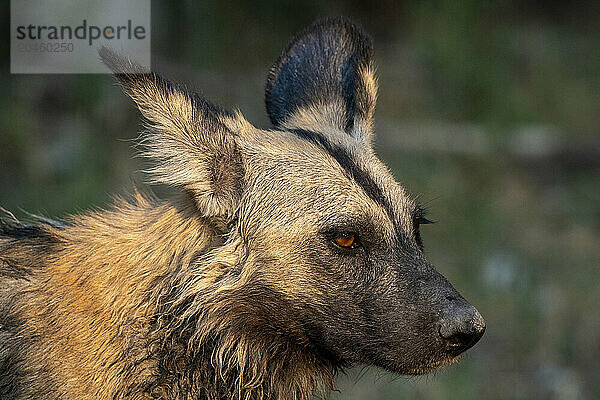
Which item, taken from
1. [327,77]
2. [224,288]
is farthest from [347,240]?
[327,77]

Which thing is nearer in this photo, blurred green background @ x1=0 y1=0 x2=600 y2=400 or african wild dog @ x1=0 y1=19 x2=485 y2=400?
african wild dog @ x1=0 y1=19 x2=485 y2=400

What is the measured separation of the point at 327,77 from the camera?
4.43 m

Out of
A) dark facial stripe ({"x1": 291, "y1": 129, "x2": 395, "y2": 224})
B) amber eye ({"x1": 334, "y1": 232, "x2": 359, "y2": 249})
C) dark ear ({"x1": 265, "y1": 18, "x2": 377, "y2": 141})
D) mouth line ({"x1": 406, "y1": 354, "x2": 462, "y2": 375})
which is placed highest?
dark ear ({"x1": 265, "y1": 18, "x2": 377, "y2": 141})

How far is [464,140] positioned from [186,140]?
6841 mm

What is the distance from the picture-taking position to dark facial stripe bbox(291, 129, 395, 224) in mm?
3713

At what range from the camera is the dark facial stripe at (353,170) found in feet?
12.2

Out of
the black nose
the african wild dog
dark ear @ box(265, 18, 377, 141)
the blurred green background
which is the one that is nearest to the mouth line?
the african wild dog

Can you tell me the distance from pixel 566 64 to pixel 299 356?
8.84 m

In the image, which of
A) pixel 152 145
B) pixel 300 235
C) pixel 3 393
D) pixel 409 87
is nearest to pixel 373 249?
pixel 300 235

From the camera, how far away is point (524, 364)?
6281 millimetres

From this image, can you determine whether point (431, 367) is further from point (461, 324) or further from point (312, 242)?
point (312, 242)

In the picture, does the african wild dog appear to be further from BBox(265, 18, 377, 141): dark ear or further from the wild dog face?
BBox(265, 18, 377, 141): dark ear

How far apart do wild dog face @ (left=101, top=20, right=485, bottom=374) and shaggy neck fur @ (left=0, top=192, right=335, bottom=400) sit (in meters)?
0.04

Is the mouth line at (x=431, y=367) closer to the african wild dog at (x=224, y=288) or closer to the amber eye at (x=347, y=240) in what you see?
the african wild dog at (x=224, y=288)
